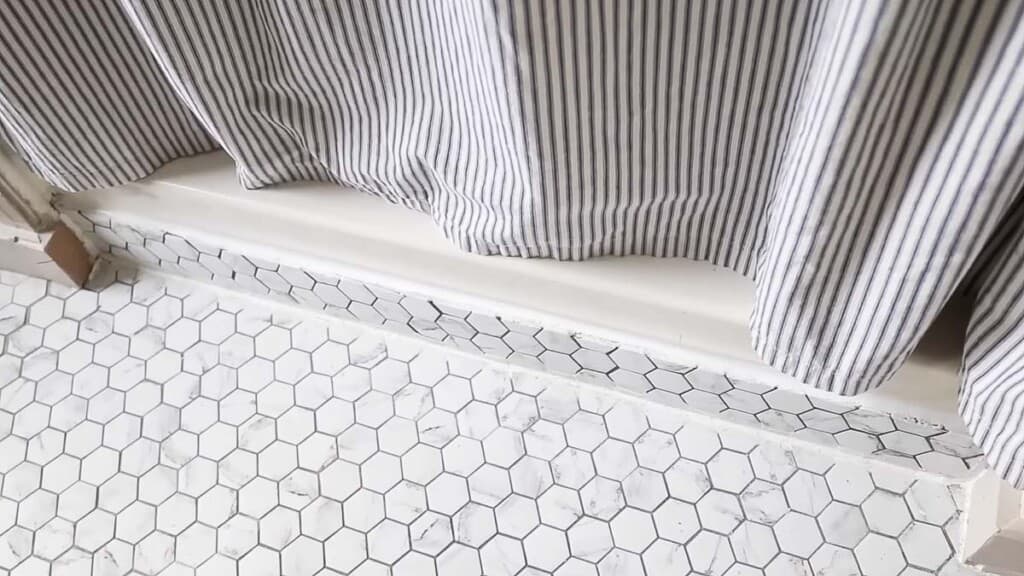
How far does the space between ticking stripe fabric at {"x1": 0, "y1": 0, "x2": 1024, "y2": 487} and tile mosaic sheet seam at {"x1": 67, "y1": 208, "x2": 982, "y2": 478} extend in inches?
5.1

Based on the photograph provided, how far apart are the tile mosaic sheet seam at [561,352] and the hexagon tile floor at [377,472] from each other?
0.09 feet

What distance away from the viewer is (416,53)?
34.3 inches

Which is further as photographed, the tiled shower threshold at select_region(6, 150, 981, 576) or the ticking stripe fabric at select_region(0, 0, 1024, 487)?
the tiled shower threshold at select_region(6, 150, 981, 576)

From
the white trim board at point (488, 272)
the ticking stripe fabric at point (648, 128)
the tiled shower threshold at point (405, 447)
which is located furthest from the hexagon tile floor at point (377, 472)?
the ticking stripe fabric at point (648, 128)

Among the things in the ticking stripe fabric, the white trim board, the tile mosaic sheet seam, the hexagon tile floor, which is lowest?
the hexagon tile floor

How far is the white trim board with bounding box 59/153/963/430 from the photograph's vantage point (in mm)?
952

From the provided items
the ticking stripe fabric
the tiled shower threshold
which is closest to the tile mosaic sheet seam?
the tiled shower threshold

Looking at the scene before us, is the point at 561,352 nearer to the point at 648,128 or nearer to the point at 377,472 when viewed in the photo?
the point at 377,472

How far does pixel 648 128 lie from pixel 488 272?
1.04 ft

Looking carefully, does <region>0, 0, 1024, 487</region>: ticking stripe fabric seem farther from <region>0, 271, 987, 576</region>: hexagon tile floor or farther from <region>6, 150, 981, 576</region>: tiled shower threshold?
<region>0, 271, 987, 576</region>: hexagon tile floor

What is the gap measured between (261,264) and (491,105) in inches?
20.3

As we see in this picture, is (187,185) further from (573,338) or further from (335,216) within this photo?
(573,338)

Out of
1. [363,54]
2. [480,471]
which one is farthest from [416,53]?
[480,471]

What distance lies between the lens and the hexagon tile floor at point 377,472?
40.8 inches
